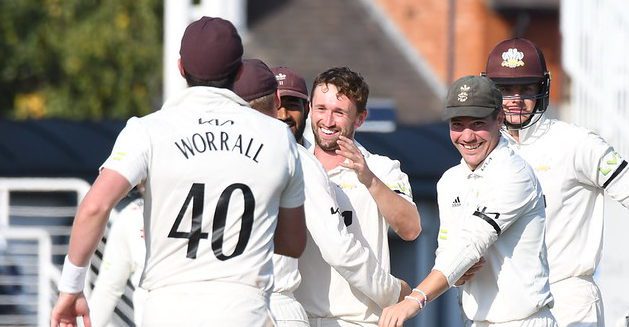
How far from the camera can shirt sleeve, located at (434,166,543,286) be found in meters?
6.73

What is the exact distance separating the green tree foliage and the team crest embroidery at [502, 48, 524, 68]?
1604cm

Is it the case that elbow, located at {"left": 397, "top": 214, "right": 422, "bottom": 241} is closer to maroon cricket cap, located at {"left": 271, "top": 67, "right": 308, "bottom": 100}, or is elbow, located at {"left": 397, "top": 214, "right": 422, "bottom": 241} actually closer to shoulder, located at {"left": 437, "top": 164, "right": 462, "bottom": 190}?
shoulder, located at {"left": 437, "top": 164, "right": 462, "bottom": 190}

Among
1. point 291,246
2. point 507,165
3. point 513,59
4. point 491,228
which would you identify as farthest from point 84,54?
point 291,246

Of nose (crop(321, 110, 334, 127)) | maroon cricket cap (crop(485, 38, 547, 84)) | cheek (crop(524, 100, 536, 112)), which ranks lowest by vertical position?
nose (crop(321, 110, 334, 127))

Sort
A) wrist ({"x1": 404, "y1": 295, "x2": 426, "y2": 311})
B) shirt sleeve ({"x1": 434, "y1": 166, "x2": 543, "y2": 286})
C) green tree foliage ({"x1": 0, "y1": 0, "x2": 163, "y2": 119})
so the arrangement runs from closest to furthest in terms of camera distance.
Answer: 1. wrist ({"x1": 404, "y1": 295, "x2": 426, "y2": 311})
2. shirt sleeve ({"x1": 434, "y1": 166, "x2": 543, "y2": 286})
3. green tree foliage ({"x1": 0, "y1": 0, "x2": 163, "y2": 119})

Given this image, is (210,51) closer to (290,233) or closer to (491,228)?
(290,233)

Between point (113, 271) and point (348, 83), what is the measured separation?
254 centimetres

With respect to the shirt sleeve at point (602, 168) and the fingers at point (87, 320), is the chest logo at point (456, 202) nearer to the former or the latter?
the shirt sleeve at point (602, 168)

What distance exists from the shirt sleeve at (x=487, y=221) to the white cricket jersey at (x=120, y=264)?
8.89 feet

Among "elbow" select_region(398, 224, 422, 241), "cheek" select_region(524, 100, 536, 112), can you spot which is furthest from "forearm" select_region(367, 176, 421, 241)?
"cheek" select_region(524, 100, 536, 112)

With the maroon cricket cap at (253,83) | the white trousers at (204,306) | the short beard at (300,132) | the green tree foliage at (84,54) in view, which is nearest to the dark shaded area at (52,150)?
the short beard at (300,132)

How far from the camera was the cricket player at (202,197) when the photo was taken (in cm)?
580

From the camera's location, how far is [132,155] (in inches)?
226

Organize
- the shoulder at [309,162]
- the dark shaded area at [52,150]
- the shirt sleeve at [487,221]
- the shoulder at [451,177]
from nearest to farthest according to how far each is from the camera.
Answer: the shirt sleeve at [487,221] → the shoulder at [309,162] → the shoulder at [451,177] → the dark shaded area at [52,150]
